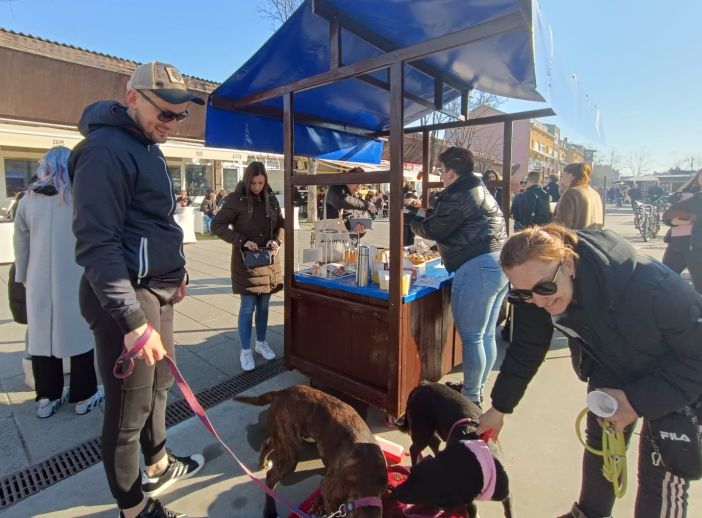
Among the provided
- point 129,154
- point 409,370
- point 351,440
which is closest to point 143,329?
point 129,154

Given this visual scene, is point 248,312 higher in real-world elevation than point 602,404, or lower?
lower

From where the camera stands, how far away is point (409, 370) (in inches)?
120

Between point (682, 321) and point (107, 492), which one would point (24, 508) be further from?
point (682, 321)

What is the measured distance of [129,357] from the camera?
5.44ft

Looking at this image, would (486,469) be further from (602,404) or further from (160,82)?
(160,82)

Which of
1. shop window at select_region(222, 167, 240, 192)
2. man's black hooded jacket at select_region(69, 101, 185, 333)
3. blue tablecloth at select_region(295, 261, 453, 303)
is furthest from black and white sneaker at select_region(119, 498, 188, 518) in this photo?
shop window at select_region(222, 167, 240, 192)

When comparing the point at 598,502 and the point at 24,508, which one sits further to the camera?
the point at 24,508

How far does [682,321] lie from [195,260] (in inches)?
385

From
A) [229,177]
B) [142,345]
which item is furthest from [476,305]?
[229,177]

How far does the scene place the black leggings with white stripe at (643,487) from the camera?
160cm

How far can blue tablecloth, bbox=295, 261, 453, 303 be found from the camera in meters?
3.02

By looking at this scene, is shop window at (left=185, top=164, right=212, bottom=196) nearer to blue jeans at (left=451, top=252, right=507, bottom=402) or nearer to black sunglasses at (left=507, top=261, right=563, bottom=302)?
blue jeans at (left=451, top=252, right=507, bottom=402)

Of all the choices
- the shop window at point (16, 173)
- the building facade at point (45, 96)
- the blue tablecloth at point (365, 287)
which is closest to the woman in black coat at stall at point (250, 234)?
the blue tablecloth at point (365, 287)

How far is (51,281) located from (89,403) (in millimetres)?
993
